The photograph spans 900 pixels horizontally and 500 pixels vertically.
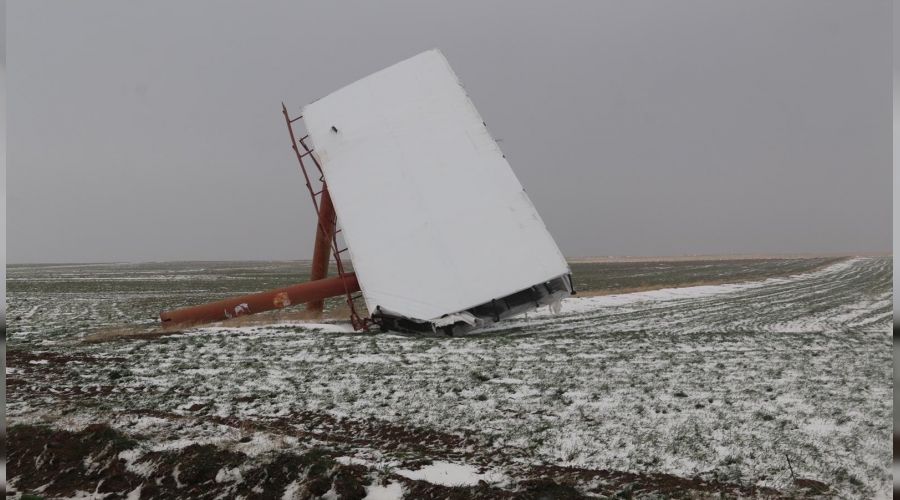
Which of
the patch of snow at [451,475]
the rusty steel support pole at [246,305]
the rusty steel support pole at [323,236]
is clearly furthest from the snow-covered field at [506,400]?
the rusty steel support pole at [323,236]

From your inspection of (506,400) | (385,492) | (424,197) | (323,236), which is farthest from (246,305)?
(385,492)

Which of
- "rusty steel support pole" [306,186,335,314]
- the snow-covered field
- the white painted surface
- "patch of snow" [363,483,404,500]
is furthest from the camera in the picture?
"rusty steel support pole" [306,186,335,314]

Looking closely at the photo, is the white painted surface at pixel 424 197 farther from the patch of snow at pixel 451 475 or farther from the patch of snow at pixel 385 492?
the patch of snow at pixel 385 492

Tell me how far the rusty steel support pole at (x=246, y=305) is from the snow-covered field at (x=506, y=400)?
50 centimetres

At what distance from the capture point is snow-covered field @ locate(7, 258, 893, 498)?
5.28 meters

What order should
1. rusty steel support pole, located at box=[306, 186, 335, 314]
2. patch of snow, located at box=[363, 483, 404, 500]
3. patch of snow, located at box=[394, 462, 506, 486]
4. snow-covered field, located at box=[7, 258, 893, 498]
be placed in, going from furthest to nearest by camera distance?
rusty steel support pole, located at box=[306, 186, 335, 314], snow-covered field, located at box=[7, 258, 893, 498], patch of snow, located at box=[394, 462, 506, 486], patch of snow, located at box=[363, 483, 404, 500]

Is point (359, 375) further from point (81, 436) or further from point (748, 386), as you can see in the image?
point (748, 386)

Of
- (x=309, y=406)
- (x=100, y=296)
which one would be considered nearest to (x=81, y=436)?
(x=309, y=406)

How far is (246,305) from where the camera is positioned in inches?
508

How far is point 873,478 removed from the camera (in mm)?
4887

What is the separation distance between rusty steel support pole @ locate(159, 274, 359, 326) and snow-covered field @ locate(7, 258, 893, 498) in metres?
Result: 0.50

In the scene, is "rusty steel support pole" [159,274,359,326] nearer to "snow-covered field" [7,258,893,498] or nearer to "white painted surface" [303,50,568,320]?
"snow-covered field" [7,258,893,498]

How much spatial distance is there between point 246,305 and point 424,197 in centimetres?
469

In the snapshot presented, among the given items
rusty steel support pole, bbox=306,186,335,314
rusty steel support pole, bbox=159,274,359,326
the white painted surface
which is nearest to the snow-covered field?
rusty steel support pole, bbox=159,274,359,326
